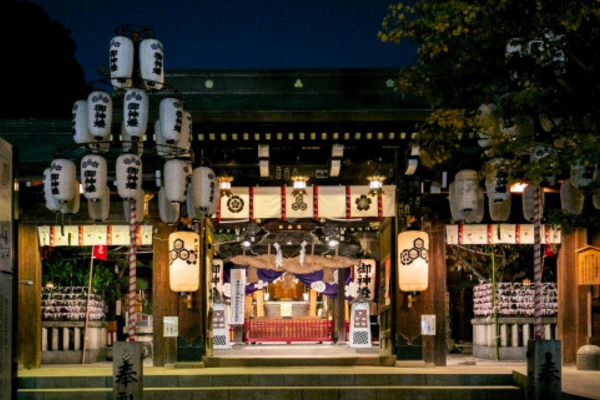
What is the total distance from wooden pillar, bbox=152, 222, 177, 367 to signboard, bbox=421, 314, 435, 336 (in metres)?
5.07

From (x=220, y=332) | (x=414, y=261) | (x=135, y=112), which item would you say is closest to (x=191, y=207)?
(x=135, y=112)

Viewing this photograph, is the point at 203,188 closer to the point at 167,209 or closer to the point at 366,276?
the point at 167,209

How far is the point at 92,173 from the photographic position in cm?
1310

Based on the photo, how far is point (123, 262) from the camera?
968 inches

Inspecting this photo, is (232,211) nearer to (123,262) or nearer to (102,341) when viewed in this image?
(102,341)

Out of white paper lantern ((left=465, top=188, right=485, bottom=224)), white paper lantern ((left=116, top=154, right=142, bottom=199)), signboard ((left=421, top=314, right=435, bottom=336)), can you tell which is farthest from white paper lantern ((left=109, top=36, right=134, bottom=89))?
signboard ((left=421, top=314, right=435, bottom=336))

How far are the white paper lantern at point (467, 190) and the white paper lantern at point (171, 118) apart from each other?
524 centimetres

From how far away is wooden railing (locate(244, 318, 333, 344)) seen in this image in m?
27.0

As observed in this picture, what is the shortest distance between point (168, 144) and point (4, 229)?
10.6 ft

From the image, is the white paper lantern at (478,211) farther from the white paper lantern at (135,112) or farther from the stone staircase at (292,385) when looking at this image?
the white paper lantern at (135,112)

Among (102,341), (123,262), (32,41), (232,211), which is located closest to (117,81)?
(232,211)

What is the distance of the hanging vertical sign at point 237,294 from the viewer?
24547mm

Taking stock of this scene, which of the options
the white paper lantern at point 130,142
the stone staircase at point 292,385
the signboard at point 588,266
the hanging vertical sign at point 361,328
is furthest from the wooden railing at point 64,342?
the signboard at point 588,266

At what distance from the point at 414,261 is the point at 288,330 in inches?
496
